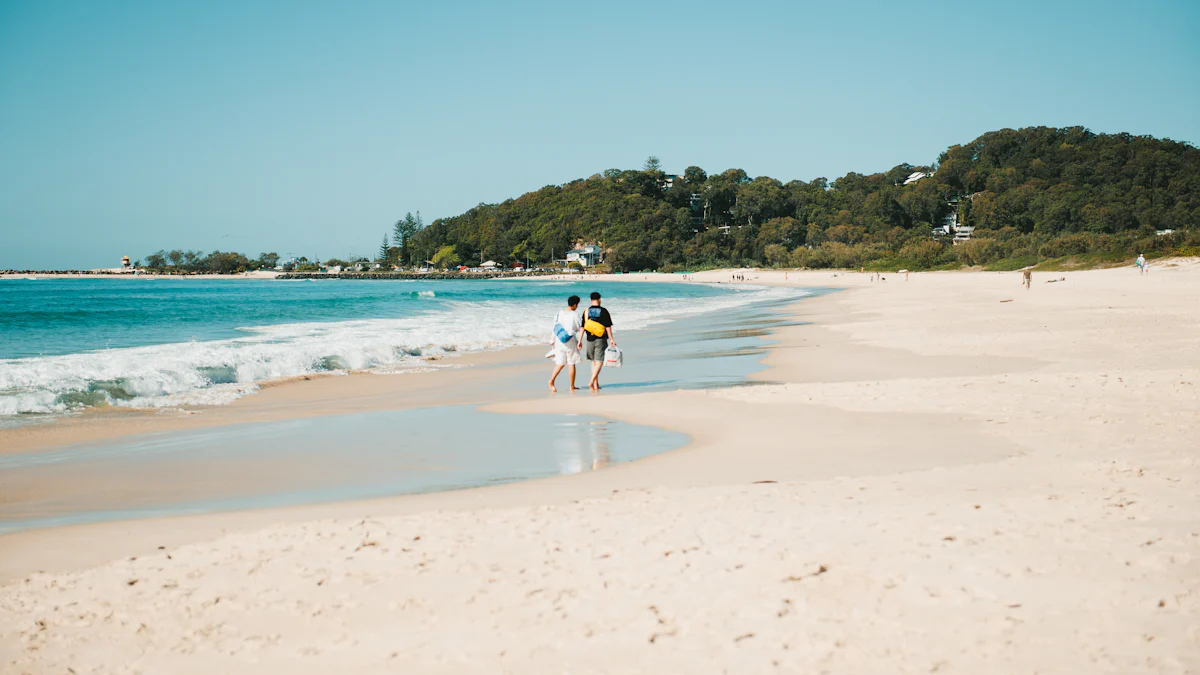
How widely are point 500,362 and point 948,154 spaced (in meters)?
149

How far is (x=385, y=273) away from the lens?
184500mm

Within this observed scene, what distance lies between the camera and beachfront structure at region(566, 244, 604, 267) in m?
157

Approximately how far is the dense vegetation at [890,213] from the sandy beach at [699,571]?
2230 inches

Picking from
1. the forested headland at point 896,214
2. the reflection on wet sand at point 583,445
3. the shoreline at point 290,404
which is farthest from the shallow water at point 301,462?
the forested headland at point 896,214

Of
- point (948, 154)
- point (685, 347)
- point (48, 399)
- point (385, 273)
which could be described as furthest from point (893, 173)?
point (48, 399)

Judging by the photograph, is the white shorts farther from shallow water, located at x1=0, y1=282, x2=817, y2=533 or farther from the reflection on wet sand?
the reflection on wet sand

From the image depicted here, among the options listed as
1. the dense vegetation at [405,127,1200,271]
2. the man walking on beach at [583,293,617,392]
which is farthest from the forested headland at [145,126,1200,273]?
the man walking on beach at [583,293,617,392]

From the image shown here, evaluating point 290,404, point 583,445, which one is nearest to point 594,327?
point 583,445

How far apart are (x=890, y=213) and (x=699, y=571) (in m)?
134

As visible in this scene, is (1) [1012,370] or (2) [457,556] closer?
(2) [457,556]

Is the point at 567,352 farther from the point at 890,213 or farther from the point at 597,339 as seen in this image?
the point at 890,213

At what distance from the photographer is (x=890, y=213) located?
419 ft

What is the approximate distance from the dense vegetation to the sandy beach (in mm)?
56648

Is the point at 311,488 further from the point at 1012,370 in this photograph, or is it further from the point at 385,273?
the point at 385,273
